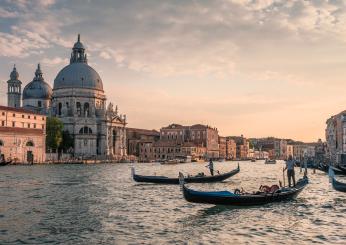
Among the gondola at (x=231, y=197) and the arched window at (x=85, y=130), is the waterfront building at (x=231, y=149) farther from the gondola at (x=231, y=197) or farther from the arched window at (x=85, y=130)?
the gondola at (x=231, y=197)

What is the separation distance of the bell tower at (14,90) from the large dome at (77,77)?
1191cm

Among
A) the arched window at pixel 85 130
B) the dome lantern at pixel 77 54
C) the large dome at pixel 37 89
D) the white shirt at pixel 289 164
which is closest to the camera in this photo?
the white shirt at pixel 289 164

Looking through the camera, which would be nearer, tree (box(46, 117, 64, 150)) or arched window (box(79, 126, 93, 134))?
tree (box(46, 117, 64, 150))

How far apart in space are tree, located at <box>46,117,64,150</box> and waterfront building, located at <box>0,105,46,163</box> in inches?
300

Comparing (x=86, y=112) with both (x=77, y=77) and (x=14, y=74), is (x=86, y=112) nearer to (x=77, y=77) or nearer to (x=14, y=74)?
(x=77, y=77)

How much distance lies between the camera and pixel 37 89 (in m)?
106

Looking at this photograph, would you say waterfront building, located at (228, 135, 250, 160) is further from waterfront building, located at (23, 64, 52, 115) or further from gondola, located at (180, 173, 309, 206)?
gondola, located at (180, 173, 309, 206)

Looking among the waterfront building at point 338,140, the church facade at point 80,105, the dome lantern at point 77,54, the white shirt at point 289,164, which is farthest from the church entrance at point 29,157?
the white shirt at point 289,164

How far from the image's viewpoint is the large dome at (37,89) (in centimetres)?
10559

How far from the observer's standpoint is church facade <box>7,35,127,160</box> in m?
94.6

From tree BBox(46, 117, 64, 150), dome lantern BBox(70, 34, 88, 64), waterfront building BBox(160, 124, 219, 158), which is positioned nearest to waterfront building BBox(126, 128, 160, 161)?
waterfront building BBox(160, 124, 219, 158)

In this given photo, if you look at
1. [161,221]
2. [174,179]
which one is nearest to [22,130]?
[174,179]

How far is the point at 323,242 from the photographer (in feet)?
41.1

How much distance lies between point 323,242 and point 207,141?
390 ft
